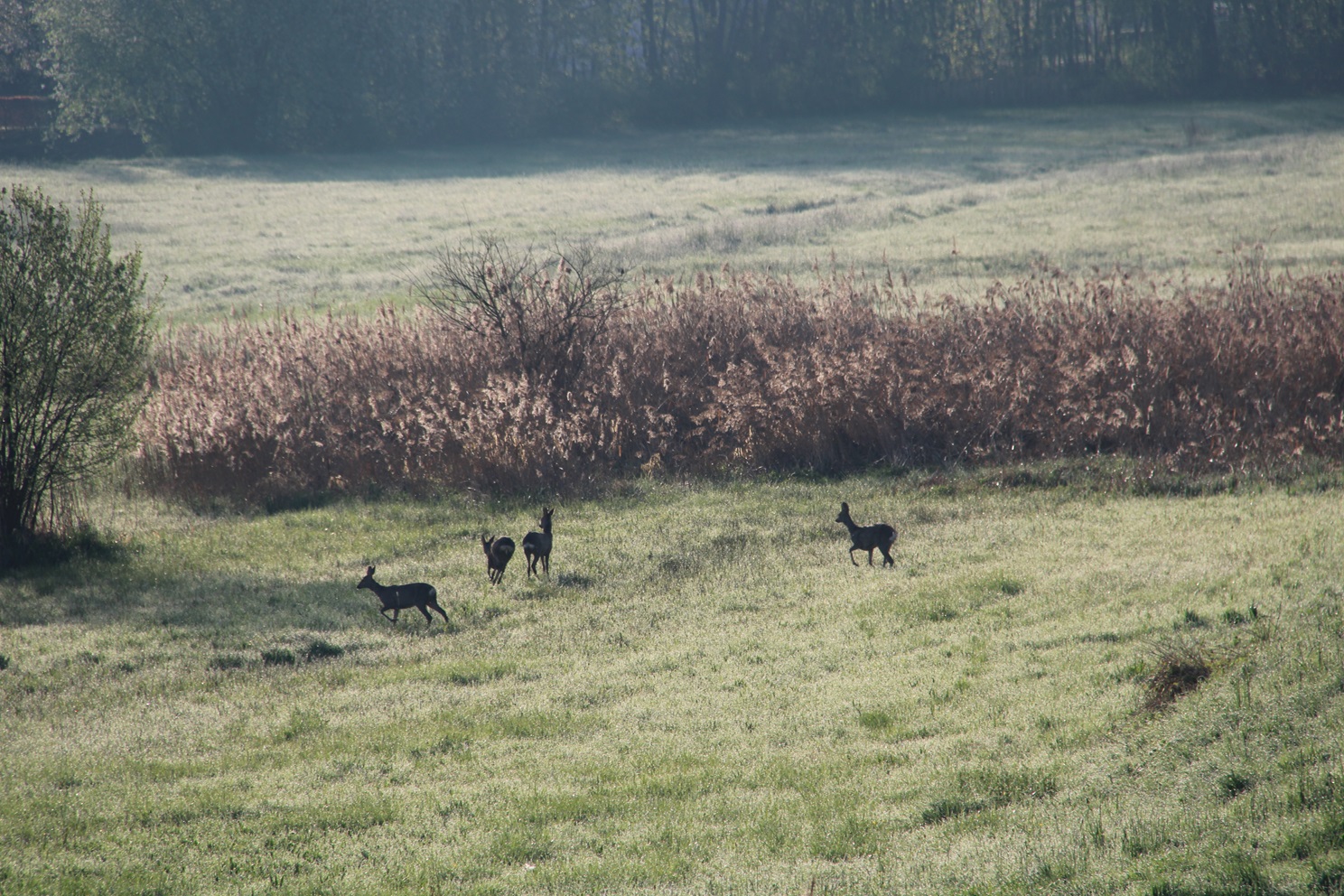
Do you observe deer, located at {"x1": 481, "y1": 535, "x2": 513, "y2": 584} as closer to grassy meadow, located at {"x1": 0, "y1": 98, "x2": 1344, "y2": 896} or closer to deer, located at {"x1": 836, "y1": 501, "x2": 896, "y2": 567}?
grassy meadow, located at {"x1": 0, "y1": 98, "x2": 1344, "y2": 896}

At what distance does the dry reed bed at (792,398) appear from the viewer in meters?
17.3

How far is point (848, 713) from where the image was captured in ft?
29.9

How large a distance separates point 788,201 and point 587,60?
37.9 m

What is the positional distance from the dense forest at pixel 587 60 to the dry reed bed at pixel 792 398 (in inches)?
1860

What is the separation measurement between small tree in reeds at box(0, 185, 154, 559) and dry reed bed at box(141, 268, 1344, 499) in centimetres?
264

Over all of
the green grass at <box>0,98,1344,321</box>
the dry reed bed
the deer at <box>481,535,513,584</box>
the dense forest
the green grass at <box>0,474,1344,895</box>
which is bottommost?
the green grass at <box>0,474,1344,895</box>

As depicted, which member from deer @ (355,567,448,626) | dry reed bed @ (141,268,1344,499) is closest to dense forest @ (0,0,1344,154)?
dry reed bed @ (141,268,1344,499)

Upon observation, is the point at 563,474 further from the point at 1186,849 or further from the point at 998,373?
the point at 1186,849

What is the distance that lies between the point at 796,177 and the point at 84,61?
114 ft

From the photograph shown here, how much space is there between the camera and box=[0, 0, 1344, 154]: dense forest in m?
60.8

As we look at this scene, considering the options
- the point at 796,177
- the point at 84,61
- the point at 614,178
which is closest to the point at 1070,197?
the point at 796,177

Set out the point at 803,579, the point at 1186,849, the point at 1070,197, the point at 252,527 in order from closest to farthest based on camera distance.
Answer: the point at 1186,849 → the point at 803,579 → the point at 252,527 → the point at 1070,197

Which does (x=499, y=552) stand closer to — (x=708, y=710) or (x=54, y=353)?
(x=708, y=710)

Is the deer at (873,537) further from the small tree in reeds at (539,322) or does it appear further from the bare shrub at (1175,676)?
the small tree in reeds at (539,322)
